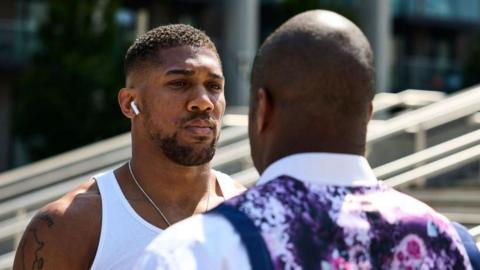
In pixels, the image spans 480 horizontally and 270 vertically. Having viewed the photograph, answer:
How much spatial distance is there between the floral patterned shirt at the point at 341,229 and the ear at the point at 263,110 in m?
0.12

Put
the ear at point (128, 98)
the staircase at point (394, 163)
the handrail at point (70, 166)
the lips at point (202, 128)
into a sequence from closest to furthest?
the lips at point (202, 128) → the ear at point (128, 98) → the staircase at point (394, 163) → the handrail at point (70, 166)

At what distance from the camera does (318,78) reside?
1931 mm

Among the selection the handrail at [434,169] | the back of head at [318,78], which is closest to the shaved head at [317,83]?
the back of head at [318,78]

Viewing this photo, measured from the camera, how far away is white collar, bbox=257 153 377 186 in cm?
195

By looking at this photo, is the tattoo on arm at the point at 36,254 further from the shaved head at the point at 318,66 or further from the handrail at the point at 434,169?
the handrail at the point at 434,169

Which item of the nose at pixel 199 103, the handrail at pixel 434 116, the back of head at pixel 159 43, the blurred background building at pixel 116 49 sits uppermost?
the back of head at pixel 159 43

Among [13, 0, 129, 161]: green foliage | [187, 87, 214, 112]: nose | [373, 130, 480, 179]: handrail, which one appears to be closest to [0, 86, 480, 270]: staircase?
[373, 130, 480, 179]: handrail

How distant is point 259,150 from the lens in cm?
204

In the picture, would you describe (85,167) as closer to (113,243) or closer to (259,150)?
(113,243)

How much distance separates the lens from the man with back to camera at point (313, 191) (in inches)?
73.9

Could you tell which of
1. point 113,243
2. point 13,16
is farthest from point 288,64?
point 13,16

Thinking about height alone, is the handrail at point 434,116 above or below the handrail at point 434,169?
below

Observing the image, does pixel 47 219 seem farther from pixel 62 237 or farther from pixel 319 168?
pixel 319 168

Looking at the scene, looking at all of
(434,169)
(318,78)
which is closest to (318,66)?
(318,78)
